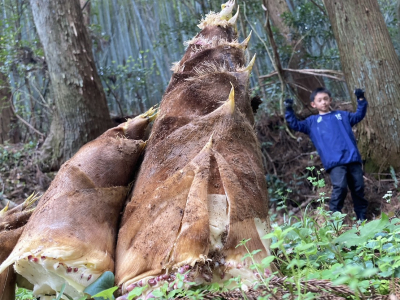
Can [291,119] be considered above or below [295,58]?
below

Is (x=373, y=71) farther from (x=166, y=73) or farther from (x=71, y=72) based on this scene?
(x=166, y=73)

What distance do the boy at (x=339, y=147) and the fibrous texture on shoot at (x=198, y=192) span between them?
99.2 inches

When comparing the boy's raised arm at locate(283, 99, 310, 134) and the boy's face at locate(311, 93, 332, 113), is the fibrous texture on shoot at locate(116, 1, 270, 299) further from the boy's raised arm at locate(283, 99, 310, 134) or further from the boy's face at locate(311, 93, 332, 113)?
the boy's face at locate(311, 93, 332, 113)

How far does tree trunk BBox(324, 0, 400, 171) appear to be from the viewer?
437cm

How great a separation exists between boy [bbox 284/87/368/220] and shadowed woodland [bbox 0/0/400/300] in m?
0.38

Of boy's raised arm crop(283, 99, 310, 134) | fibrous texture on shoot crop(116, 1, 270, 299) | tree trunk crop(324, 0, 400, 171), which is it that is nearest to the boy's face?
boy's raised arm crop(283, 99, 310, 134)

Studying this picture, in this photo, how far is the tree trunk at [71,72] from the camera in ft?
15.1

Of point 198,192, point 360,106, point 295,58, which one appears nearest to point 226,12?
point 198,192

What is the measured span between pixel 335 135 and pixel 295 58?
3714mm

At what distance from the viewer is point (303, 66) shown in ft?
24.8

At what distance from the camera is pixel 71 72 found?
15.1 feet

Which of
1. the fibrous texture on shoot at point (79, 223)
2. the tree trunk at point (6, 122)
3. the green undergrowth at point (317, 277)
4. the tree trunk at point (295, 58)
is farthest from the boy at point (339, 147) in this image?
the tree trunk at point (6, 122)

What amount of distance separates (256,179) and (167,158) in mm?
406

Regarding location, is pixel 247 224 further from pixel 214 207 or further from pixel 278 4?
pixel 278 4
